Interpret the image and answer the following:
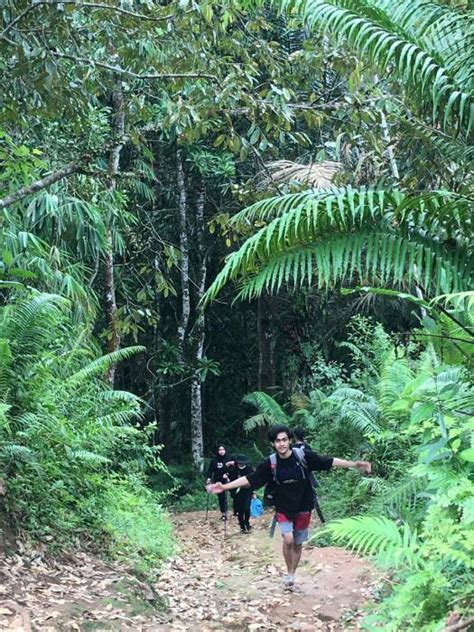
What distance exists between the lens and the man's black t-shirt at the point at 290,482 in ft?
19.5

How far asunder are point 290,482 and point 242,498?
4.67 metres

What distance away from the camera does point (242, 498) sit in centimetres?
1038

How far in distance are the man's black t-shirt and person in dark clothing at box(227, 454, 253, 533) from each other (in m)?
4.41

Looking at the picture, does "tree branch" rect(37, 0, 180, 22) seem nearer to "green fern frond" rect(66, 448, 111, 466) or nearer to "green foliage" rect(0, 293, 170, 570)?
"green foliage" rect(0, 293, 170, 570)

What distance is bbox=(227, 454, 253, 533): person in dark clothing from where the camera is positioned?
10.4 m

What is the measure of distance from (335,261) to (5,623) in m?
3.10

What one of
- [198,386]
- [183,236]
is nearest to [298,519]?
[198,386]

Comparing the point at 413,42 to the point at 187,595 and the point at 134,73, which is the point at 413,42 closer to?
the point at 134,73

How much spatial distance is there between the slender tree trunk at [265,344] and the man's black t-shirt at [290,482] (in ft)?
35.3

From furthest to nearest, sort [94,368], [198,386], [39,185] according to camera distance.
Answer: [198,386] < [94,368] < [39,185]

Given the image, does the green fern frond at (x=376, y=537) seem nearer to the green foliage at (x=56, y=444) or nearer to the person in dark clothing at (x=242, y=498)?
Answer: the green foliage at (x=56, y=444)

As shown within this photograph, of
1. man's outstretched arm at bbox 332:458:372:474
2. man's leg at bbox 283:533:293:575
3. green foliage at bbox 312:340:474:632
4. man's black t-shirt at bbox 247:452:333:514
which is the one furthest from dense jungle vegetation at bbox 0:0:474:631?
man's leg at bbox 283:533:293:575

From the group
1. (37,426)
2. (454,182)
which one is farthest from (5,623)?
(454,182)

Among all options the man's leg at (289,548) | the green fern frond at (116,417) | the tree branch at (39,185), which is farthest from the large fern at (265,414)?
the tree branch at (39,185)
